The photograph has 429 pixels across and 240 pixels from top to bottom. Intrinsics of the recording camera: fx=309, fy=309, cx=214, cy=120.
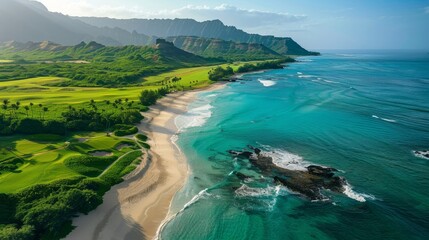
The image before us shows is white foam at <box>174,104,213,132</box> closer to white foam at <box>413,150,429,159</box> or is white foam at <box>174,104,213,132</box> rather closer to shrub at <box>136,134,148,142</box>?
shrub at <box>136,134,148,142</box>

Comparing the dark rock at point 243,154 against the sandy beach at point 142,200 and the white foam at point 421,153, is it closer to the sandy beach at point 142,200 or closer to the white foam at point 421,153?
the sandy beach at point 142,200

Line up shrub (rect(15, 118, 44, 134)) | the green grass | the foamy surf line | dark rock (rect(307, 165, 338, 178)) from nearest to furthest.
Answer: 1. the foamy surf line
2. the green grass
3. dark rock (rect(307, 165, 338, 178))
4. shrub (rect(15, 118, 44, 134))

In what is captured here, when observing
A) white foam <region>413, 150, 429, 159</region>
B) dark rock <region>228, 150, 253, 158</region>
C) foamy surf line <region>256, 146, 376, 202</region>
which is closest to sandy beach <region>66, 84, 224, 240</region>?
dark rock <region>228, 150, 253, 158</region>

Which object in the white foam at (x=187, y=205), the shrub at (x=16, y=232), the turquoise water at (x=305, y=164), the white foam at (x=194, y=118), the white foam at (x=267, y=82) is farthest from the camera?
the white foam at (x=267, y=82)

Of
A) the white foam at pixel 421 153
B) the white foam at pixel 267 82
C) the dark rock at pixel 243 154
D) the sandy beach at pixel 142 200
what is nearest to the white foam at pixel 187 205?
the sandy beach at pixel 142 200

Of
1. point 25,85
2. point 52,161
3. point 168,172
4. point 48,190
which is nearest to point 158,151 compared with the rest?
point 168,172

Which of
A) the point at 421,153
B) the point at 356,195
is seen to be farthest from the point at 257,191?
the point at 421,153

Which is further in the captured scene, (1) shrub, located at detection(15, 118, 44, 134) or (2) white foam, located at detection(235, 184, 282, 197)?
(1) shrub, located at detection(15, 118, 44, 134)
